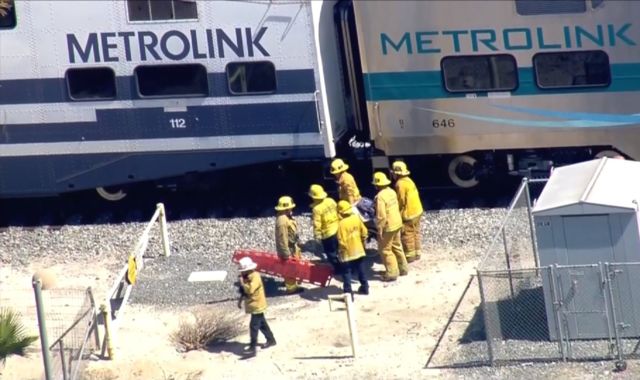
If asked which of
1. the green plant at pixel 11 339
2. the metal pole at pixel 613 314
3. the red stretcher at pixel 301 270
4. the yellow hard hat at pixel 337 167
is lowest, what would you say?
the metal pole at pixel 613 314

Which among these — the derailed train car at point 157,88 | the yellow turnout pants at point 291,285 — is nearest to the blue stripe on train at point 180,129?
the derailed train car at point 157,88

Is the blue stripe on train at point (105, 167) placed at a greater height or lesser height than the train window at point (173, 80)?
lesser

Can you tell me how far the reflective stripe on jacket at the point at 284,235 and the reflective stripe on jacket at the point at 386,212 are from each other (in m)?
1.07

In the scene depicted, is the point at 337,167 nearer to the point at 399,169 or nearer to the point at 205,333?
the point at 399,169

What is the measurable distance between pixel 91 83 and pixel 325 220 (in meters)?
4.75

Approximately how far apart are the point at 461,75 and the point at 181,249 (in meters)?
4.49

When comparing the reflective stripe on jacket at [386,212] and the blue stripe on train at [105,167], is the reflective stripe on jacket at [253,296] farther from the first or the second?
the blue stripe on train at [105,167]

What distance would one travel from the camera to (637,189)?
1681 cm

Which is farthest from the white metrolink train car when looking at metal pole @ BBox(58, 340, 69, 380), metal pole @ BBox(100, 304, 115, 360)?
metal pole @ BBox(58, 340, 69, 380)

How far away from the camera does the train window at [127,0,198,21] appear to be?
70.6 ft

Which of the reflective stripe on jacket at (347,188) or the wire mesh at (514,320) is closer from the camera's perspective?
the wire mesh at (514,320)

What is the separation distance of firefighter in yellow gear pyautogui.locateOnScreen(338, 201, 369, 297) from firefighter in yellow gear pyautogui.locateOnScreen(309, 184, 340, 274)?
1.26 feet

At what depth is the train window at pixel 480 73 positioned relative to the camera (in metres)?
21.2

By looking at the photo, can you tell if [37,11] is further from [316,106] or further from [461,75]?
[461,75]
